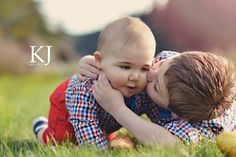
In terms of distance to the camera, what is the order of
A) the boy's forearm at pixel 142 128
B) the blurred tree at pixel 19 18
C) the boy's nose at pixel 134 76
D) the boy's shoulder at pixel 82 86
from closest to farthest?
the boy's forearm at pixel 142 128 < the boy's nose at pixel 134 76 < the boy's shoulder at pixel 82 86 < the blurred tree at pixel 19 18

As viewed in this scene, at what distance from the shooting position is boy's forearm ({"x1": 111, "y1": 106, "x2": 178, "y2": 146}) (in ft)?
9.30

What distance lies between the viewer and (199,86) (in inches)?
112

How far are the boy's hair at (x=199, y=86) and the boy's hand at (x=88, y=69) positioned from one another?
1.50ft

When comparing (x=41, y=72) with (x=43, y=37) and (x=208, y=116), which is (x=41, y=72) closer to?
(x=43, y=37)

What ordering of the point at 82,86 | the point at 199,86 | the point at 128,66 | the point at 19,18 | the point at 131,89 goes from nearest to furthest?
the point at 199,86, the point at 128,66, the point at 131,89, the point at 82,86, the point at 19,18

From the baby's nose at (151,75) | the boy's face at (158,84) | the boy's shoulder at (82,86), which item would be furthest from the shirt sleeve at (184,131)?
the boy's shoulder at (82,86)

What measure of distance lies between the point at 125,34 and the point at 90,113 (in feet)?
1.55

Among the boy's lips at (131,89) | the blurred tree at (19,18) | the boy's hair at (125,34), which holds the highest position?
the boy's hair at (125,34)

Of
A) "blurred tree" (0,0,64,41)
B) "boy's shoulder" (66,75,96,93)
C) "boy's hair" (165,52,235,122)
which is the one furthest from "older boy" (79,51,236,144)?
"blurred tree" (0,0,64,41)

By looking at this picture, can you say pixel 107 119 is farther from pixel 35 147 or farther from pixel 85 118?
pixel 35 147

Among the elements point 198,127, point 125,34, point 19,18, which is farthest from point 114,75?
point 19,18

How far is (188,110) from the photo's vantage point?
9.48ft

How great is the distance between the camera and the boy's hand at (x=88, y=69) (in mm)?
3188

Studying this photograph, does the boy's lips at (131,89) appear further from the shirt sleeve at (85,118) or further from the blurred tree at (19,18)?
the blurred tree at (19,18)
